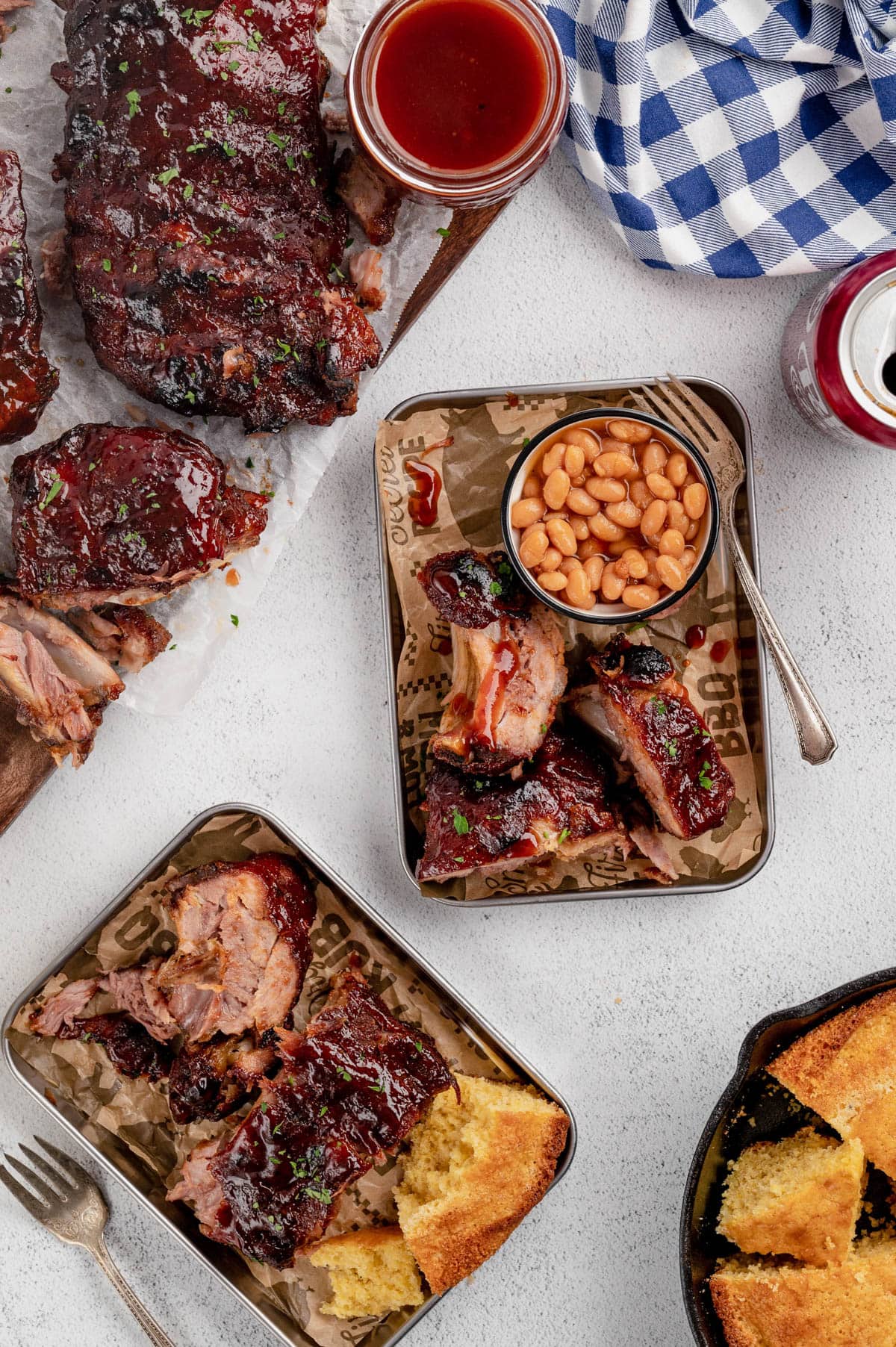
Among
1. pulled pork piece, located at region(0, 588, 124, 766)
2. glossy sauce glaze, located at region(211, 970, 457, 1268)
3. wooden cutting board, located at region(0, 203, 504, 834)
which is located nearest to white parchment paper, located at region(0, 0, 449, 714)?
wooden cutting board, located at region(0, 203, 504, 834)

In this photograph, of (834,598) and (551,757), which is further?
(834,598)

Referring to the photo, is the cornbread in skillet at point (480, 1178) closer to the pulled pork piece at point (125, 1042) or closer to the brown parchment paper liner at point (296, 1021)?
the brown parchment paper liner at point (296, 1021)

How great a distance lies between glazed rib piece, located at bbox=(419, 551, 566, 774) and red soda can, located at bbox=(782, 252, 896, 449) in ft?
3.78

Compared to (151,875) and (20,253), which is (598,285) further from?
(151,875)

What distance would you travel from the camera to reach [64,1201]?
3.79 meters

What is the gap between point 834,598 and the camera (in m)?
3.82

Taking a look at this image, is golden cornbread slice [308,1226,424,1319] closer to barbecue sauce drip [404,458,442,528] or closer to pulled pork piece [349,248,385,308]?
barbecue sauce drip [404,458,442,528]

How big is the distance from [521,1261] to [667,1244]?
526 mm

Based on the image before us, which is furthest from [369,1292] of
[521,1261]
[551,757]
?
[551,757]

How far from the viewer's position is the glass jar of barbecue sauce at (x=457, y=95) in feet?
10.7

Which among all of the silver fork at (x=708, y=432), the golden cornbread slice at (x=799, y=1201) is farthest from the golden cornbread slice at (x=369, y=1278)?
the silver fork at (x=708, y=432)

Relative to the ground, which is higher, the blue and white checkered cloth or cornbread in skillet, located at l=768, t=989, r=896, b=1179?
the blue and white checkered cloth

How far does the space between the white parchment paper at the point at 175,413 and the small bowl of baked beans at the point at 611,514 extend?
0.77m

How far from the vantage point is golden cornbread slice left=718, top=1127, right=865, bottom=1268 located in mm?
3314
